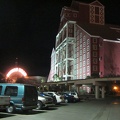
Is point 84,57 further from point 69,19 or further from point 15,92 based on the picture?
point 15,92

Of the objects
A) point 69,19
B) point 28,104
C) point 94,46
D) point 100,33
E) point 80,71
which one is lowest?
point 28,104

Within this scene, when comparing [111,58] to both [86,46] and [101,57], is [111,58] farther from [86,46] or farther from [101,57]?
[86,46]

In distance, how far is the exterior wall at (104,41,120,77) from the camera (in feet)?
360

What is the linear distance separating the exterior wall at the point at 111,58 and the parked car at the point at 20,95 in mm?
91755

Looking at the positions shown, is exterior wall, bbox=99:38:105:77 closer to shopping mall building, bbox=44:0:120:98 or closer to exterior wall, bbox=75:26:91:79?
shopping mall building, bbox=44:0:120:98

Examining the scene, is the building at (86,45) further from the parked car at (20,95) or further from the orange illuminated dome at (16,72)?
the parked car at (20,95)

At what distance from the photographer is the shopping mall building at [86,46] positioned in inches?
4218

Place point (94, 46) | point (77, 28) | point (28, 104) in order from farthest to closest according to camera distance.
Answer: point (77, 28)
point (94, 46)
point (28, 104)

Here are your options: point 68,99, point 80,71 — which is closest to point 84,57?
point 80,71

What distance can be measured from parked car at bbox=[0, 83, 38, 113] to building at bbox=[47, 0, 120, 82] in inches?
3045

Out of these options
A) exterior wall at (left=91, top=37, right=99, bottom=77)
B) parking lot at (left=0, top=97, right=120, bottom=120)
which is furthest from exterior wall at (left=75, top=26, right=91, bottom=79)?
parking lot at (left=0, top=97, right=120, bottom=120)

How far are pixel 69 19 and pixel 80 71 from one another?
1181 inches

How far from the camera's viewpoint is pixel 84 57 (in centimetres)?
11400

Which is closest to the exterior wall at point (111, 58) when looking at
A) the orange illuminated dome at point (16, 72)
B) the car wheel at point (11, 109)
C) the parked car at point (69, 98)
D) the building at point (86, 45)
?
the building at point (86, 45)
